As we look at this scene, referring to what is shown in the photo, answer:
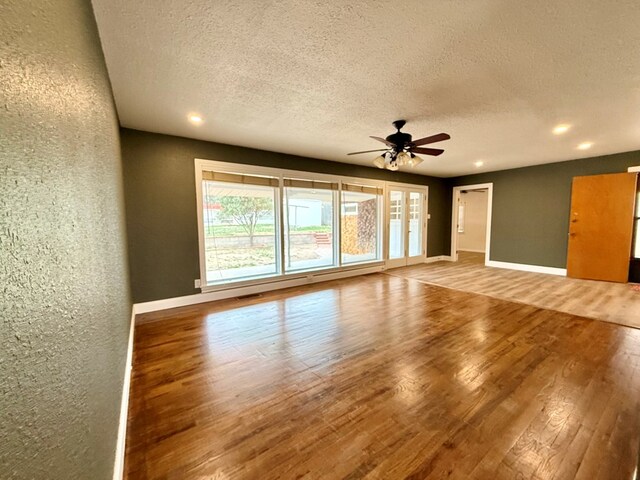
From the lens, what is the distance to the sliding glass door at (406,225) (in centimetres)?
652

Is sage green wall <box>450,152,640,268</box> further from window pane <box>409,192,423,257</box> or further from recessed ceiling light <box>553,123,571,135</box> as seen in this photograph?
recessed ceiling light <box>553,123,571,135</box>

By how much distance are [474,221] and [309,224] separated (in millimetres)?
7106

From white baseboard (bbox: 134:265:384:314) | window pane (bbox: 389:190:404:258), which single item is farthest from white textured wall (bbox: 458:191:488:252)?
white baseboard (bbox: 134:265:384:314)

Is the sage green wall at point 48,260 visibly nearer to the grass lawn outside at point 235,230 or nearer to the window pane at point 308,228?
the grass lawn outside at point 235,230

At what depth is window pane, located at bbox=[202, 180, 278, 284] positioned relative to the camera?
161 inches

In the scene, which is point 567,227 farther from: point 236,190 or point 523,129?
point 236,190

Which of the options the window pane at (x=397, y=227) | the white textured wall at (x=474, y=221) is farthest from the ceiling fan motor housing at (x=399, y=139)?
the white textured wall at (x=474, y=221)

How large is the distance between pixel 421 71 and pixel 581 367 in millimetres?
2770

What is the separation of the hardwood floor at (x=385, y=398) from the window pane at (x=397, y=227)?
345 cm

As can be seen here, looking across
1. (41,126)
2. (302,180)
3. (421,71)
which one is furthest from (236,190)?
(41,126)

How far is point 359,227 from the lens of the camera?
6.01m

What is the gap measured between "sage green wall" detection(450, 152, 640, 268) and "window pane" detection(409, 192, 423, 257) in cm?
165

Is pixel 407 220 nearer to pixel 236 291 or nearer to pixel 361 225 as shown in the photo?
pixel 361 225

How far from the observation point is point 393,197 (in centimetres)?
655
